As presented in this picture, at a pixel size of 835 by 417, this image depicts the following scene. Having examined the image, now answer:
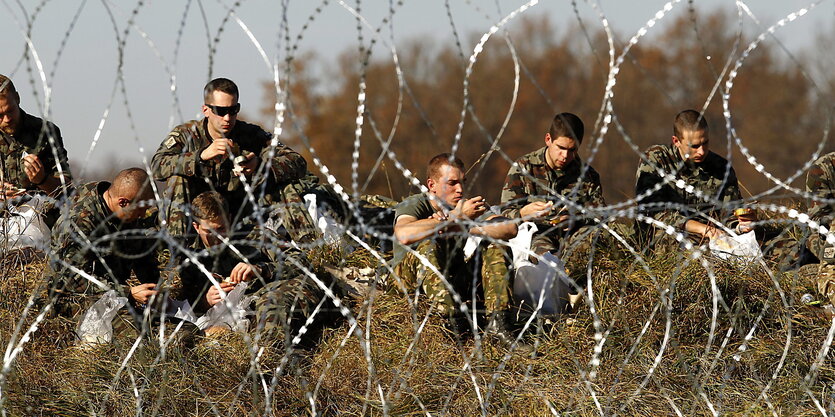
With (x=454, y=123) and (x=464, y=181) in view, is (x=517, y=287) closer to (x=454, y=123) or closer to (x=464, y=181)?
(x=464, y=181)

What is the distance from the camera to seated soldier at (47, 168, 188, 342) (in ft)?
19.3

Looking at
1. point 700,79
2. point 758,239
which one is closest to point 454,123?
point 700,79

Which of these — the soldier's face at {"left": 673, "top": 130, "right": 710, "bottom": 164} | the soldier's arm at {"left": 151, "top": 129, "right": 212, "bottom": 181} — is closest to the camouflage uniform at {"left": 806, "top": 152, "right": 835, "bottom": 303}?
the soldier's face at {"left": 673, "top": 130, "right": 710, "bottom": 164}

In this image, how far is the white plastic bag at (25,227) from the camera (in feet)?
20.9

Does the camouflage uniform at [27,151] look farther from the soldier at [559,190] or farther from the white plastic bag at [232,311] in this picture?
the soldier at [559,190]

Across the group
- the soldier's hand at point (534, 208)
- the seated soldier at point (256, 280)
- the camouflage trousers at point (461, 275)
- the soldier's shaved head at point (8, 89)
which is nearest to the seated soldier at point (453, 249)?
the camouflage trousers at point (461, 275)

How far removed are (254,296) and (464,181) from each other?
135 centimetres

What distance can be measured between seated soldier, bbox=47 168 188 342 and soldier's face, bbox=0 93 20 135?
4.37 ft

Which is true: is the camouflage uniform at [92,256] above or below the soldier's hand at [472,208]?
below

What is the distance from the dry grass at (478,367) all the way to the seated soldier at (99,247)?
0.59ft

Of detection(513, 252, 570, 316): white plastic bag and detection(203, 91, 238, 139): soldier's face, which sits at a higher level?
detection(203, 91, 238, 139): soldier's face

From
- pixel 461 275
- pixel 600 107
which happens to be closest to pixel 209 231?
pixel 461 275

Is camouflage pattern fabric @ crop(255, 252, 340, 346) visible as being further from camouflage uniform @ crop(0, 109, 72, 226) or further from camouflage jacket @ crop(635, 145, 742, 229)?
camouflage jacket @ crop(635, 145, 742, 229)

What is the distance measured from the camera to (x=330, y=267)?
677 cm
